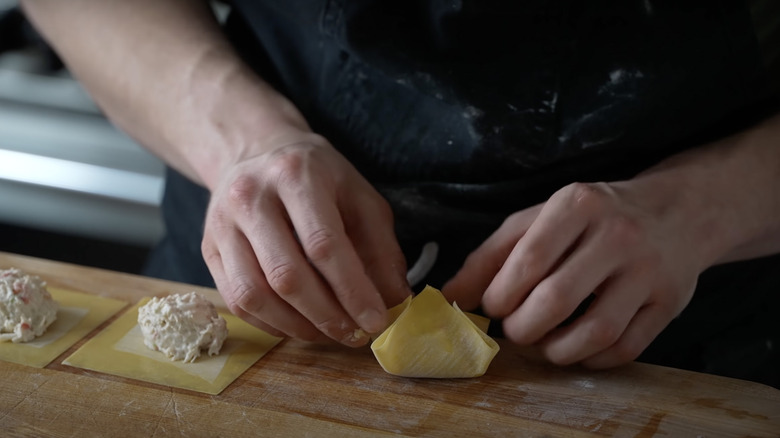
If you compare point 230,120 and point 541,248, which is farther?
point 230,120

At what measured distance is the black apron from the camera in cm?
117

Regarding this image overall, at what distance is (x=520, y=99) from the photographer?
3.89 feet

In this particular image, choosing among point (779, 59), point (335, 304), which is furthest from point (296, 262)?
point (779, 59)

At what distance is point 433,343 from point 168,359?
0.37 meters

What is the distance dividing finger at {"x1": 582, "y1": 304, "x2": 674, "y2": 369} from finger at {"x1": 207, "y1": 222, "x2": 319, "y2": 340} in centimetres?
41

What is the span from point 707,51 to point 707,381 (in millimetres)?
484

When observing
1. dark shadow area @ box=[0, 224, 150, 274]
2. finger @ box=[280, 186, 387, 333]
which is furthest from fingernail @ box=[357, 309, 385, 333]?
dark shadow area @ box=[0, 224, 150, 274]

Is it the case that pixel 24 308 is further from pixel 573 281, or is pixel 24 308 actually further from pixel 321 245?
pixel 573 281

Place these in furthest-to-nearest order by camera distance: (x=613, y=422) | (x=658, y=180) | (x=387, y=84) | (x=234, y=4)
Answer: (x=234, y=4) → (x=387, y=84) → (x=658, y=180) → (x=613, y=422)

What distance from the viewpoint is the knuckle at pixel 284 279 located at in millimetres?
993

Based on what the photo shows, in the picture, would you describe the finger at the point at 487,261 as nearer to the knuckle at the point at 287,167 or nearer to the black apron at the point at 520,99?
the black apron at the point at 520,99

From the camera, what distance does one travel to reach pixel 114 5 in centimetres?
143

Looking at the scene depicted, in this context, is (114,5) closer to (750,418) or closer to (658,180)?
(658,180)

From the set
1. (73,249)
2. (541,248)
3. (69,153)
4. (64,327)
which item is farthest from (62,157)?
(541,248)
